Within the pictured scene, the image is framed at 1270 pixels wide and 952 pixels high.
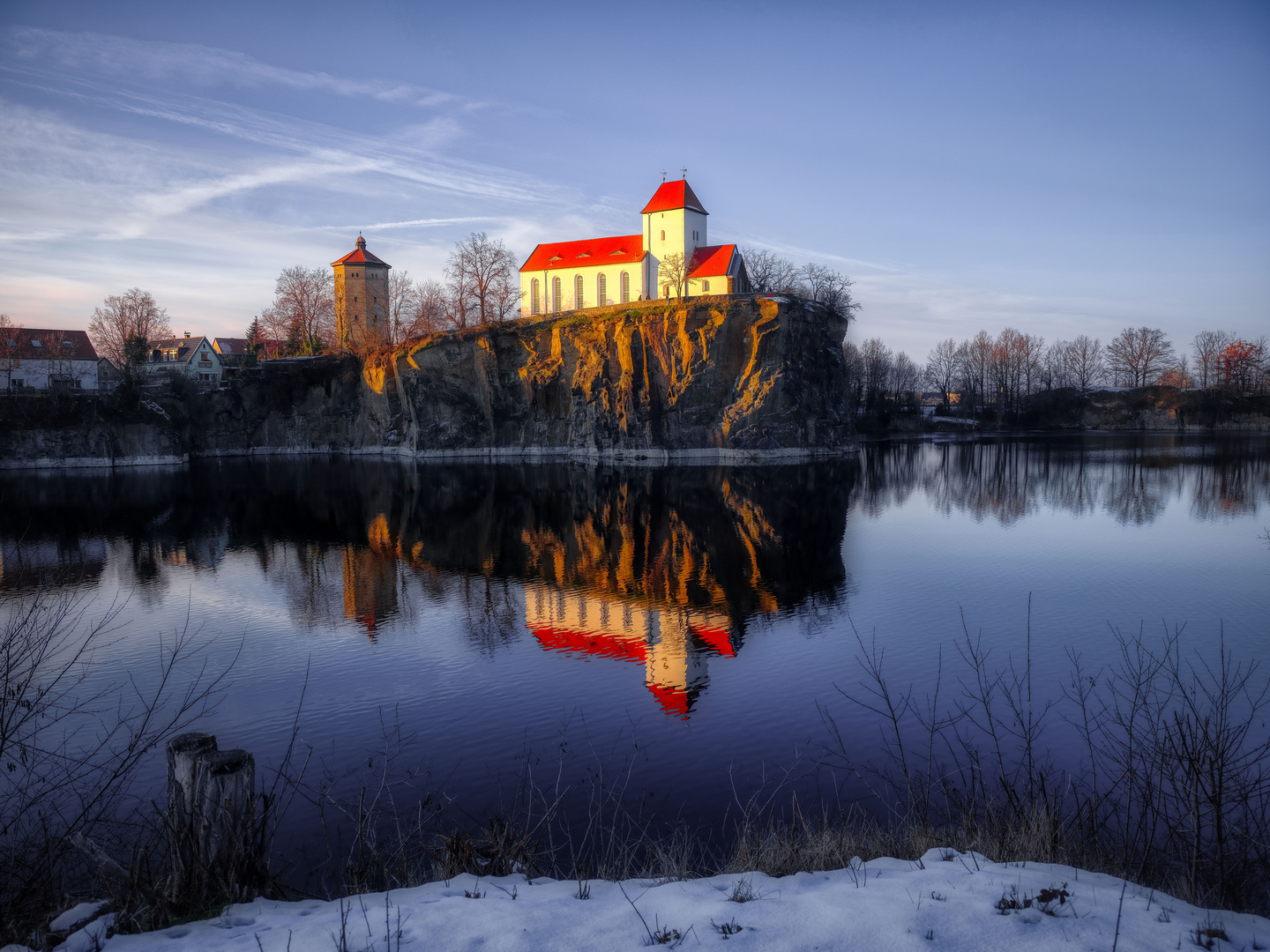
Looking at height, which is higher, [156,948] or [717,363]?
[717,363]

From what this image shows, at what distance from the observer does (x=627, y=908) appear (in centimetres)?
505

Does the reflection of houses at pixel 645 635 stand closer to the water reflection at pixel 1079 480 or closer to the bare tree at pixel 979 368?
the water reflection at pixel 1079 480

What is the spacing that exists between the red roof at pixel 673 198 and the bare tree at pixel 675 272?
4.11 meters

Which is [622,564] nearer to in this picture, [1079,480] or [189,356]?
[1079,480]

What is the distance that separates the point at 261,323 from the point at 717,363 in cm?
7077

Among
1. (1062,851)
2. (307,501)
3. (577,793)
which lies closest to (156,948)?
(577,793)

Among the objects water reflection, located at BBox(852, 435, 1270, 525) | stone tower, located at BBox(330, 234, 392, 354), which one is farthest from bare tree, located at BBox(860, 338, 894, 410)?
stone tower, located at BBox(330, 234, 392, 354)

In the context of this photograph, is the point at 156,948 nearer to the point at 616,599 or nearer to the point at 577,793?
the point at 577,793

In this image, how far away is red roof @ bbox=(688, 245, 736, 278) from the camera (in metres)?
69.3

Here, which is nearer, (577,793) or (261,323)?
(577,793)

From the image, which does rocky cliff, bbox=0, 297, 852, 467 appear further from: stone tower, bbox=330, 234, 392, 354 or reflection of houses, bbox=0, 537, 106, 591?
reflection of houses, bbox=0, 537, 106, 591

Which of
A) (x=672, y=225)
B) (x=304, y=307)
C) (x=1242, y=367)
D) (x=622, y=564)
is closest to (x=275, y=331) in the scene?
(x=304, y=307)

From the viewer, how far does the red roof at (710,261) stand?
227 feet

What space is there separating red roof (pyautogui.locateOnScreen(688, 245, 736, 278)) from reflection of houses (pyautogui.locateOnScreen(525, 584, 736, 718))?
55528 mm
